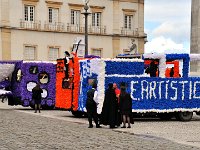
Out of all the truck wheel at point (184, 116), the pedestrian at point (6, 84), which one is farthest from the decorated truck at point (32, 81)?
the truck wheel at point (184, 116)

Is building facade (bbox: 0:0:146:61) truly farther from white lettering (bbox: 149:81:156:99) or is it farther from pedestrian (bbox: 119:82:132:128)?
pedestrian (bbox: 119:82:132:128)

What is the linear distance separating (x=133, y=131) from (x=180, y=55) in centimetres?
623

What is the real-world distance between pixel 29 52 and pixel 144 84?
105 feet

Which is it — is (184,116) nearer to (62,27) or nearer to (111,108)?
(111,108)

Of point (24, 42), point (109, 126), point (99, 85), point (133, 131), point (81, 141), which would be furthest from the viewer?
point (24, 42)

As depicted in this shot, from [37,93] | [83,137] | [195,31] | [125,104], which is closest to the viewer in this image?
[83,137]

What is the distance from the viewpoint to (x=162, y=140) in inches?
600

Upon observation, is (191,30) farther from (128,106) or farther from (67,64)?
(128,106)

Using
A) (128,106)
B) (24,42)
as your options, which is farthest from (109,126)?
(24,42)

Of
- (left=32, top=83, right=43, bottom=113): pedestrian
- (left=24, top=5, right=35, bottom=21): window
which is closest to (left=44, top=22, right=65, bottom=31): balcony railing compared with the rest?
(left=24, top=5, right=35, bottom=21): window

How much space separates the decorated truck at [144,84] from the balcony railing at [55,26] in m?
30.2

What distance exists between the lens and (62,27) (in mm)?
54875

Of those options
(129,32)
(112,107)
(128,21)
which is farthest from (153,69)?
(128,21)

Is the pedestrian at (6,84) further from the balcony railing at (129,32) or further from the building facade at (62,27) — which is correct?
the balcony railing at (129,32)
